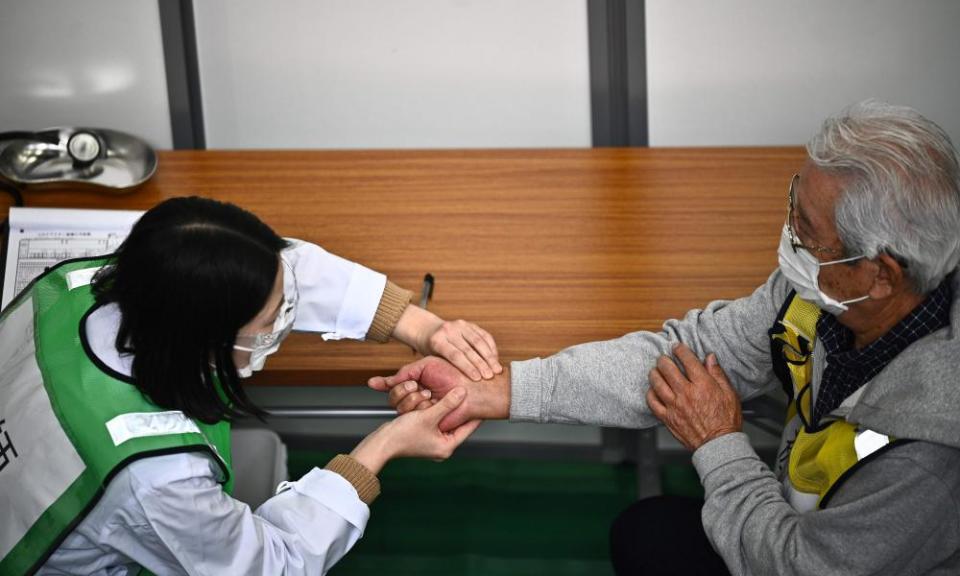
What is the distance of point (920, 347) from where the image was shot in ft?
3.88

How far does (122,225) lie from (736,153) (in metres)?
1.29

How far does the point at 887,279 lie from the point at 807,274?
119 mm

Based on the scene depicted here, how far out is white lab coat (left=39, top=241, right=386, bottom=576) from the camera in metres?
1.14

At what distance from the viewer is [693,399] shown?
1510mm

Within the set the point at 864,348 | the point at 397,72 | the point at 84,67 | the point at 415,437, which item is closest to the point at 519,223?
the point at 415,437

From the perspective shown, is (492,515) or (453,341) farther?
(492,515)

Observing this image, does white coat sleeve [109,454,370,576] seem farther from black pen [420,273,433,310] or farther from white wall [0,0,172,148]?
white wall [0,0,172,148]

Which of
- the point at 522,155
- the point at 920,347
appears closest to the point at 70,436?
the point at 920,347

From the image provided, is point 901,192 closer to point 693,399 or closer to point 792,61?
point 693,399

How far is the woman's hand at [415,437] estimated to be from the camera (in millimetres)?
1455

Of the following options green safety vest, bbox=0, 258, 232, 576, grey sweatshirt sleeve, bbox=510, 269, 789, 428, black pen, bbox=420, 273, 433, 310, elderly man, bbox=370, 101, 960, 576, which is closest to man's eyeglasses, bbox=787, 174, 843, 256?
elderly man, bbox=370, 101, 960, 576

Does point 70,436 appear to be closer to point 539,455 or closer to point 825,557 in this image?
point 825,557

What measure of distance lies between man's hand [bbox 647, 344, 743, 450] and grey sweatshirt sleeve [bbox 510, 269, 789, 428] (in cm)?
4

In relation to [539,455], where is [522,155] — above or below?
above
